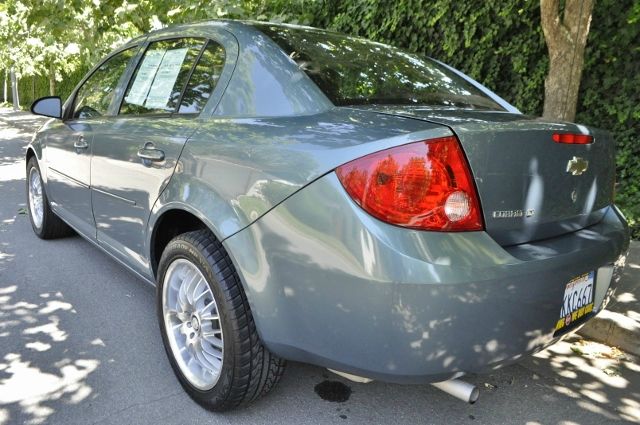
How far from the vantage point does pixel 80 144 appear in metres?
3.42

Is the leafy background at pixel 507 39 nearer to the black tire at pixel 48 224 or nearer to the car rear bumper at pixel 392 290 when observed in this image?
the black tire at pixel 48 224

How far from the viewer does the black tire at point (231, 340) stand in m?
2.08

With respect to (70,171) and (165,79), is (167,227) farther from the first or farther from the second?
(70,171)

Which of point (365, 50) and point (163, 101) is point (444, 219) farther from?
point (163, 101)

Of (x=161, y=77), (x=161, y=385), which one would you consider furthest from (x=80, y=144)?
(x=161, y=385)

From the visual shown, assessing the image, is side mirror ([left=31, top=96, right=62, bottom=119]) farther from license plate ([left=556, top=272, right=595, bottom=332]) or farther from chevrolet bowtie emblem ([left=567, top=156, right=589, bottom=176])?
license plate ([left=556, top=272, right=595, bottom=332])

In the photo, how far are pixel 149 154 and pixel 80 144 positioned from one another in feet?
3.76

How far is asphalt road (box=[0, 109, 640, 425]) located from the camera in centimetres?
232

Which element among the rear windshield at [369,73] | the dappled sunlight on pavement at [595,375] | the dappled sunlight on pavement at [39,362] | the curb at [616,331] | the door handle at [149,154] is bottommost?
the dappled sunlight on pavement at [39,362]

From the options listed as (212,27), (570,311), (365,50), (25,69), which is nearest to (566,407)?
(570,311)

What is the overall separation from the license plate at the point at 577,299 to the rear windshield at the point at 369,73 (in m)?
0.92

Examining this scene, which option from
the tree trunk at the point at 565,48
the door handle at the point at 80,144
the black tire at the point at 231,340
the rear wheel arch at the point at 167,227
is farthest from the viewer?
the tree trunk at the point at 565,48

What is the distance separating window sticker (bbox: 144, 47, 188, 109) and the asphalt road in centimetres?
133

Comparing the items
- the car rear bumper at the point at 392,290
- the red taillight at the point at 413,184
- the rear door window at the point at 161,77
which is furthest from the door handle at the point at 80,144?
the red taillight at the point at 413,184
